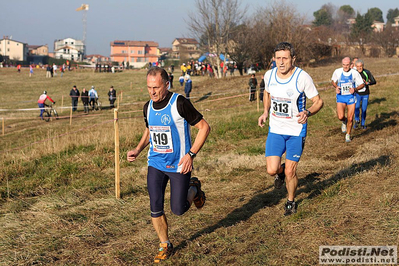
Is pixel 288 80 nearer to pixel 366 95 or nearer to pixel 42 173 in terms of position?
pixel 42 173

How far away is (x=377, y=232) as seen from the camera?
15.4 feet

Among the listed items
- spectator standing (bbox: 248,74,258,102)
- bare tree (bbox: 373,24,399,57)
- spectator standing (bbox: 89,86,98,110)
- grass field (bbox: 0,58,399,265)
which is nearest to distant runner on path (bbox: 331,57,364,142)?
grass field (bbox: 0,58,399,265)

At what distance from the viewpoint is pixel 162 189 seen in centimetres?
473

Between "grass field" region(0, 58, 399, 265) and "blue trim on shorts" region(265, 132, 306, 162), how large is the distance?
79cm

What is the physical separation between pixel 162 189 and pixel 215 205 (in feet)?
6.82

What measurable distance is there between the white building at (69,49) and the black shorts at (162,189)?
134 m

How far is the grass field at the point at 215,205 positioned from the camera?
189 inches

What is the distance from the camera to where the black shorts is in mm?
4680

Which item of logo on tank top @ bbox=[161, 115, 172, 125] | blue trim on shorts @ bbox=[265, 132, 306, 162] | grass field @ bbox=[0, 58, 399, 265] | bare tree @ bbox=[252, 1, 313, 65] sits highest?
bare tree @ bbox=[252, 1, 313, 65]

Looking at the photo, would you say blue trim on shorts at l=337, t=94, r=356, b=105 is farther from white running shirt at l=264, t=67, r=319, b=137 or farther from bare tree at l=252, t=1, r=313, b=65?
bare tree at l=252, t=1, r=313, b=65

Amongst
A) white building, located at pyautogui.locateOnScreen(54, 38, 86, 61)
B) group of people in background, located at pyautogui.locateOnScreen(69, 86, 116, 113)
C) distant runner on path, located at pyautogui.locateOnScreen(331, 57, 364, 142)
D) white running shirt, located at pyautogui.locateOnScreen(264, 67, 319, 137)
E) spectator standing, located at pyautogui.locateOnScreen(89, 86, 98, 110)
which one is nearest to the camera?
white running shirt, located at pyautogui.locateOnScreen(264, 67, 319, 137)

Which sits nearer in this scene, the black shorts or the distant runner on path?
the black shorts

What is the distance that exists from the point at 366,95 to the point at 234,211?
7.70 metres

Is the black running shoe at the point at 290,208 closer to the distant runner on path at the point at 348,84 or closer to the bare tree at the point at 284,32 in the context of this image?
the distant runner on path at the point at 348,84
